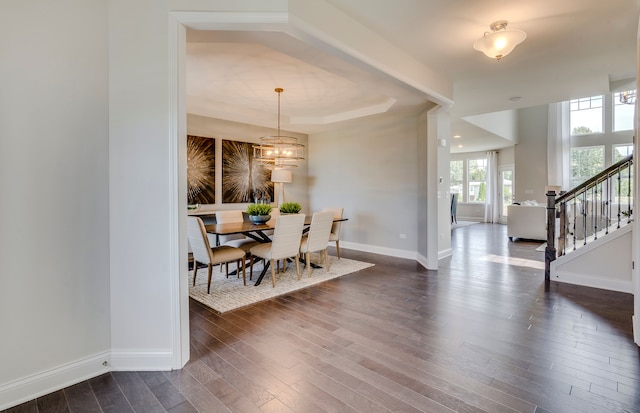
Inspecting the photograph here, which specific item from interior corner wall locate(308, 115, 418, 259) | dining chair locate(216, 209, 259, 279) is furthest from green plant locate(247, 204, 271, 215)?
interior corner wall locate(308, 115, 418, 259)

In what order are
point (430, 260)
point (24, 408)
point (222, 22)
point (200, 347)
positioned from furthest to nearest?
point (430, 260), point (200, 347), point (222, 22), point (24, 408)

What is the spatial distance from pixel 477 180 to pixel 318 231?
385 inches

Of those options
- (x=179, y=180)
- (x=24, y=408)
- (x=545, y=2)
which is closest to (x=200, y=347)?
(x=24, y=408)

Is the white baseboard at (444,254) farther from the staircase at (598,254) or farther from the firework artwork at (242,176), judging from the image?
the firework artwork at (242,176)

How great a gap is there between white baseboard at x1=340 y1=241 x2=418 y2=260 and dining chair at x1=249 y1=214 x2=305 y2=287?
236cm

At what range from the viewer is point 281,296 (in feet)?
11.6

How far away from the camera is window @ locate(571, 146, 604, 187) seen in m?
10.0

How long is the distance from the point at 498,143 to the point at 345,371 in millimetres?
10296

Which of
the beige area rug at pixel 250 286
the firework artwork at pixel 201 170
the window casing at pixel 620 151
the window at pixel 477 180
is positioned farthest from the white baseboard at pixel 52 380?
the window casing at pixel 620 151

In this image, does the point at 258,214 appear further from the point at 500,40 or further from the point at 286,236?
the point at 500,40

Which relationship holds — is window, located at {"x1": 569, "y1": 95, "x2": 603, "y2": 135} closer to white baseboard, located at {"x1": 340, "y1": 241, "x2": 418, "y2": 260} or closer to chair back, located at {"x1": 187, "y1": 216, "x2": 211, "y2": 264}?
white baseboard, located at {"x1": 340, "y1": 241, "x2": 418, "y2": 260}

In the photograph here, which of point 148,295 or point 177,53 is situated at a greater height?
point 177,53

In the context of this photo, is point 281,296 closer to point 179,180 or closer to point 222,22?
point 179,180

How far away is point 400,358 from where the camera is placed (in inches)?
85.5
